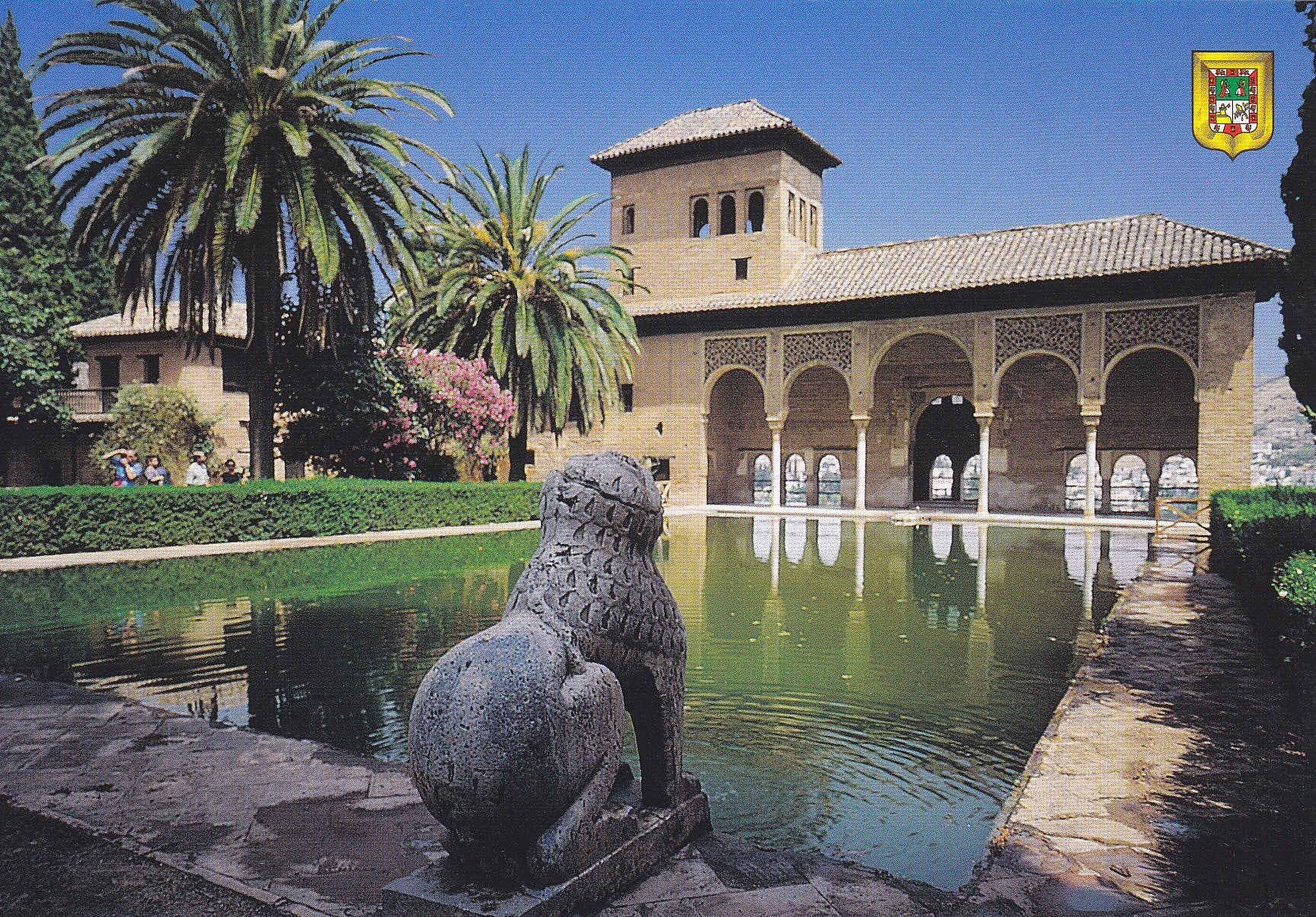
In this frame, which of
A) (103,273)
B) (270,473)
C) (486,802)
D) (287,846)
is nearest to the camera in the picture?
(486,802)

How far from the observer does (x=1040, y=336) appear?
914 inches

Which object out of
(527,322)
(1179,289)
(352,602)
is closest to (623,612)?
(352,602)

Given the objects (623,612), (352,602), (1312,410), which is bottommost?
(352,602)

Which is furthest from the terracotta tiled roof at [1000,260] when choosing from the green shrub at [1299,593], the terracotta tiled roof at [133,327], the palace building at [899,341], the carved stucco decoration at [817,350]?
the green shrub at [1299,593]

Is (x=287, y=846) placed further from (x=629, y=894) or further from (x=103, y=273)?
(x=103, y=273)

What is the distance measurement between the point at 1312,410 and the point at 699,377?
66.7ft

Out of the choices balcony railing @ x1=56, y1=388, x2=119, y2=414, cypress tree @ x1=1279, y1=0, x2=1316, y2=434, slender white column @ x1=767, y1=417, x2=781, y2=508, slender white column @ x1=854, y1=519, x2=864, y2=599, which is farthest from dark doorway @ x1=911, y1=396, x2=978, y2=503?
→ balcony railing @ x1=56, y1=388, x2=119, y2=414

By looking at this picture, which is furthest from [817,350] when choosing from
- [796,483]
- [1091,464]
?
[796,483]

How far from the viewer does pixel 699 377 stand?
91.4 ft

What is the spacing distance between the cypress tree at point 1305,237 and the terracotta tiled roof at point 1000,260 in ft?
37.4

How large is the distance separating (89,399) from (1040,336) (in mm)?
25395

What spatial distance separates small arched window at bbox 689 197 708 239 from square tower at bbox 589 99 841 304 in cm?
3

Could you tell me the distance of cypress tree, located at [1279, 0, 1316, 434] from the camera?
7.95 metres

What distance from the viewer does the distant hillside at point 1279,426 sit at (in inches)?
2842
